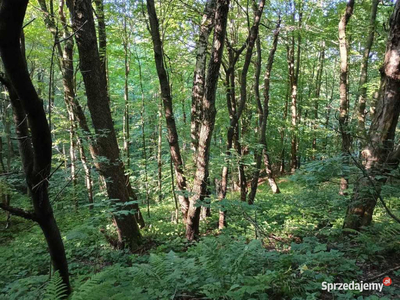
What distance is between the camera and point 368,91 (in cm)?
833

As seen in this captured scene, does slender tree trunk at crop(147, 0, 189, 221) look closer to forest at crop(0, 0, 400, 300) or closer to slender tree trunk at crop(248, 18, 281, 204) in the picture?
forest at crop(0, 0, 400, 300)

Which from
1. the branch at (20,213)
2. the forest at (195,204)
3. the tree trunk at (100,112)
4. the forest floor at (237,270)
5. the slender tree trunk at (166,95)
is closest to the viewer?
the branch at (20,213)

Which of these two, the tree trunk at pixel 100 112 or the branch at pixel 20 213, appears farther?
the tree trunk at pixel 100 112

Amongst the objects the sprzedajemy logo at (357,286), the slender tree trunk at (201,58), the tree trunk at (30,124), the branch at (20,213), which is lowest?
the sprzedajemy logo at (357,286)

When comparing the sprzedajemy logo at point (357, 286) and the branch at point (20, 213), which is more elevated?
the branch at point (20, 213)

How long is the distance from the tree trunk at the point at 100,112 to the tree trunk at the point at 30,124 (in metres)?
1.93

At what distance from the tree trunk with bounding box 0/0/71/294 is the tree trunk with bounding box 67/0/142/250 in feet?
6.32

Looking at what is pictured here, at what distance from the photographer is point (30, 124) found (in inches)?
64.5

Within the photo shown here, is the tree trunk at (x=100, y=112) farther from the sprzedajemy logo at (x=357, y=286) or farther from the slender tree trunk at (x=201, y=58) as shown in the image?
the sprzedajemy logo at (x=357, y=286)

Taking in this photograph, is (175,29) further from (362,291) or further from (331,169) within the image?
(362,291)

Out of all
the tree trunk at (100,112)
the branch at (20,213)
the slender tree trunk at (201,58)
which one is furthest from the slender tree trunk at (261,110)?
the branch at (20,213)

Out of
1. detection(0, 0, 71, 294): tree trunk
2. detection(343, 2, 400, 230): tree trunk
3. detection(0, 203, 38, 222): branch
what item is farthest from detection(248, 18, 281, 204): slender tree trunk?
detection(0, 203, 38, 222): branch

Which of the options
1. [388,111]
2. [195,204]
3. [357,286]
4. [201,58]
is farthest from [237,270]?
[201,58]

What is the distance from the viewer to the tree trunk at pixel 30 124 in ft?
4.28
